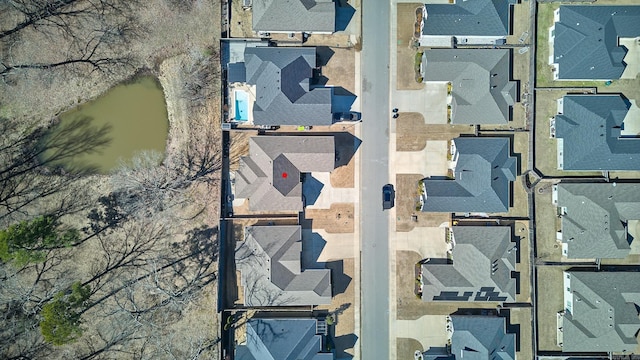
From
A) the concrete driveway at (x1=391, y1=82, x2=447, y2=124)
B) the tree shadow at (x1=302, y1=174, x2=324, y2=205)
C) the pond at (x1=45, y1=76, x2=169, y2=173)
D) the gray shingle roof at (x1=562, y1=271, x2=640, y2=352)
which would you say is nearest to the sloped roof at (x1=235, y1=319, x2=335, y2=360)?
the tree shadow at (x1=302, y1=174, x2=324, y2=205)

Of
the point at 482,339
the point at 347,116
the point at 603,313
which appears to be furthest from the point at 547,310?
the point at 347,116

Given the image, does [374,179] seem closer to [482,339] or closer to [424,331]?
[424,331]

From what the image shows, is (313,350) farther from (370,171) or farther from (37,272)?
(37,272)

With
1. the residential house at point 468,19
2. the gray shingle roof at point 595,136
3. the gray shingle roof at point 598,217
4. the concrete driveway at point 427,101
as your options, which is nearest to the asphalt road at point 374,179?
the concrete driveway at point 427,101

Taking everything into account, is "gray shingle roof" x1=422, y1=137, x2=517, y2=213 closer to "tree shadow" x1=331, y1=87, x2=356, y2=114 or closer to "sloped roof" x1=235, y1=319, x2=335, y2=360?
"tree shadow" x1=331, y1=87, x2=356, y2=114

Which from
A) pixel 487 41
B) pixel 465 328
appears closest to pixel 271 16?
pixel 487 41
